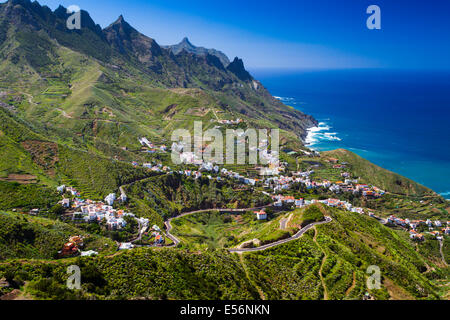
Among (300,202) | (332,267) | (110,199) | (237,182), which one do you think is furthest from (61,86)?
(332,267)

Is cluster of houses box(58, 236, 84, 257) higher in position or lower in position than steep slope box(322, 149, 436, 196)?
lower

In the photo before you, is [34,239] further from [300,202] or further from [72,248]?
[300,202]

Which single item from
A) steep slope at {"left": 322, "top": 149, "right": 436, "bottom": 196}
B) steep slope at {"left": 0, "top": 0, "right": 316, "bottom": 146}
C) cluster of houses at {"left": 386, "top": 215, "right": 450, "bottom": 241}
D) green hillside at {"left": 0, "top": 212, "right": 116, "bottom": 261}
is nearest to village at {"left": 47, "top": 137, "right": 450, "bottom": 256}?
cluster of houses at {"left": 386, "top": 215, "right": 450, "bottom": 241}

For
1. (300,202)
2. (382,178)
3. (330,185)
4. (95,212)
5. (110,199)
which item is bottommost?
(300,202)

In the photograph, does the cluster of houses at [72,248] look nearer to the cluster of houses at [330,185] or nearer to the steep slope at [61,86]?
the cluster of houses at [330,185]

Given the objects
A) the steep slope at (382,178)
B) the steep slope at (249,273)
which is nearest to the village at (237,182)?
the steep slope at (382,178)

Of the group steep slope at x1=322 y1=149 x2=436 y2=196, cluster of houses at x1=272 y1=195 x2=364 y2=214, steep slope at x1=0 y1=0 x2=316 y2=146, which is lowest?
cluster of houses at x1=272 y1=195 x2=364 y2=214

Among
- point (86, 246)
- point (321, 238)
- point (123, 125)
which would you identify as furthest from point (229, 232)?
point (123, 125)

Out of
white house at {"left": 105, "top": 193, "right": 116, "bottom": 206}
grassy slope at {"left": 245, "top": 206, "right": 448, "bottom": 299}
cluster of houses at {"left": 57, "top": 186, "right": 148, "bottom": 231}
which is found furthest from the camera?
white house at {"left": 105, "top": 193, "right": 116, "bottom": 206}

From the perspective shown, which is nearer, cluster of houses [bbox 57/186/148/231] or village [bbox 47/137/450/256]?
cluster of houses [bbox 57/186/148/231]

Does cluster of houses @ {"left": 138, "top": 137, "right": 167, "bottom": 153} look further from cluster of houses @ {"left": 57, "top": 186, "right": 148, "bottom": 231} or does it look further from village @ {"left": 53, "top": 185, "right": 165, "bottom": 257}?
cluster of houses @ {"left": 57, "top": 186, "right": 148, "bottom": 231}

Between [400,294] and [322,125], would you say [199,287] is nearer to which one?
[400,294]
